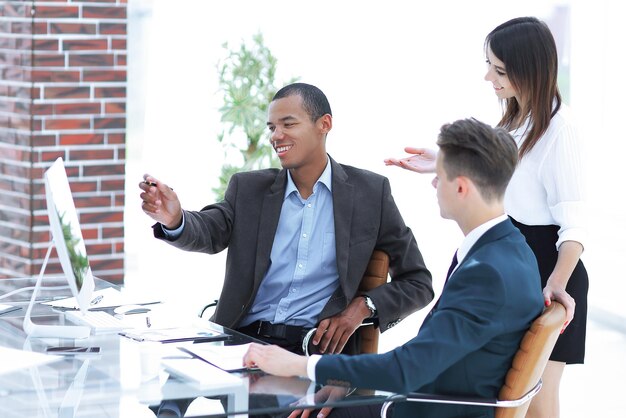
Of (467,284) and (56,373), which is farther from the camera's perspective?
(56,373)

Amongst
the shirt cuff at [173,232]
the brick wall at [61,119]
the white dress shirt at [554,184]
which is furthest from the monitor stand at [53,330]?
the brick wall at [61,119]

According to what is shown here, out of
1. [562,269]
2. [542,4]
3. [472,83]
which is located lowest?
[562,269]

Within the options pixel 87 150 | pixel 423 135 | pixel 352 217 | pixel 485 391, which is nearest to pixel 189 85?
pixel 423 135

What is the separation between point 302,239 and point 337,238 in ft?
0.37

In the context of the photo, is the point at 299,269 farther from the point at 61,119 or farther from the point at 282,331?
the point at 61,119

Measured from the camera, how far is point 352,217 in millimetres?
3105

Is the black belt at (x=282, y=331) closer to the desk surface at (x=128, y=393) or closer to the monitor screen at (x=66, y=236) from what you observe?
the monitor screen at (x=66, y=236)

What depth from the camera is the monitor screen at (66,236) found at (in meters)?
2.46

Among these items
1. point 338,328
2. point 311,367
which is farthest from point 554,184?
point 311,367

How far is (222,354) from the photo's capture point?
2.37 meters

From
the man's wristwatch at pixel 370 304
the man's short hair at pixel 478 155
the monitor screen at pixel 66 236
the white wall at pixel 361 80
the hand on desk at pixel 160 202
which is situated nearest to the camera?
the man's short hair at pixel 478 155

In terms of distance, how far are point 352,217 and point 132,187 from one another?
3581 mm

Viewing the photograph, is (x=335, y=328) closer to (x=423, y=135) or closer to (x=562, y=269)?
(x=562, y=269)

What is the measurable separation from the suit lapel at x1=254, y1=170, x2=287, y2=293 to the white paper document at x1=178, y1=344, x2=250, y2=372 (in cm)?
57
